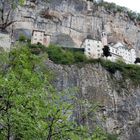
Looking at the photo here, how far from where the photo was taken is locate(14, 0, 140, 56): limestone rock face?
196 ft

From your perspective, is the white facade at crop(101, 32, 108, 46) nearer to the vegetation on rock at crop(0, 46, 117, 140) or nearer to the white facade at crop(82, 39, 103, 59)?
the white facade at crop(82, 39, 103, 59)

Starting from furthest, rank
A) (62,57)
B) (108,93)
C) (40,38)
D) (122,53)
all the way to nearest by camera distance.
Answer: (122,53) → (40,38) → (62,57) → (108,93)

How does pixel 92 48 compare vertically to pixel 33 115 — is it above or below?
below

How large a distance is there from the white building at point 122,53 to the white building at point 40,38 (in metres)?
10.7

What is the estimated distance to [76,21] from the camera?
207ft

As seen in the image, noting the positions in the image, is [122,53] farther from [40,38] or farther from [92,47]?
[40,38]

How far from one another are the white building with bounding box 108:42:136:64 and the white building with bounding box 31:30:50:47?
10736 mm

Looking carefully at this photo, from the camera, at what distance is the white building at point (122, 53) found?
2413 inches

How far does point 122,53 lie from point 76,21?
29.3 feet

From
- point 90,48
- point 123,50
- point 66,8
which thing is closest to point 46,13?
point 66,8

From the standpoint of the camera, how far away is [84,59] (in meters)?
45.8

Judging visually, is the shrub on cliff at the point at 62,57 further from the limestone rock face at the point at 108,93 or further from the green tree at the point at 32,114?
the green tree at the point at 32,114

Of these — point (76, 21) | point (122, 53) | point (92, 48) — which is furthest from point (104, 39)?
point (92, 48)

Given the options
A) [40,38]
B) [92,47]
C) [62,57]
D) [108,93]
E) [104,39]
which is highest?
[62,57]
